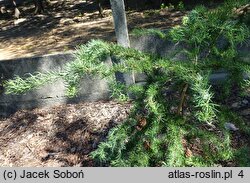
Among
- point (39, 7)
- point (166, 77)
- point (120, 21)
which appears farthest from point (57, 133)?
point (39, 7)

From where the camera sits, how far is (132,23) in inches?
339

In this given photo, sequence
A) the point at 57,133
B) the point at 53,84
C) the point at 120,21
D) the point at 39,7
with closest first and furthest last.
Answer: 1. the point at 120,21
2. the point at 57,133
3. the point at 53,84
4. the point at 39,7

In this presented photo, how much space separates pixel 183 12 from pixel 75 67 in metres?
7.07

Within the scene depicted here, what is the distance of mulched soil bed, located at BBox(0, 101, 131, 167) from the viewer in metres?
4.32

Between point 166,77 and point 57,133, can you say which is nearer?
point 166,77

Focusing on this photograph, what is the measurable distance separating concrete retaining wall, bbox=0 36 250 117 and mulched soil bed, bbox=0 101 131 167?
0.12 metres

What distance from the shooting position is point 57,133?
15.4 feet

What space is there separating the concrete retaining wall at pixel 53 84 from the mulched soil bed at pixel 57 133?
118 millimetres

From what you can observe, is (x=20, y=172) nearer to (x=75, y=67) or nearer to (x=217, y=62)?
(x=75, y=67)

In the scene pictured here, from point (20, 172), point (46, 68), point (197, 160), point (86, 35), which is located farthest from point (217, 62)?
point (86, 35)

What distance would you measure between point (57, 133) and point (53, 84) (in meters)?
0.78

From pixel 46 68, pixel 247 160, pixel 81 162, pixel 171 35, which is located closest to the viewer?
pixel 171 35

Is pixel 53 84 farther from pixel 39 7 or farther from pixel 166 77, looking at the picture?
pixel 39 7

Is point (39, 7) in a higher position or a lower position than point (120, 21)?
lower
